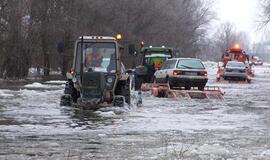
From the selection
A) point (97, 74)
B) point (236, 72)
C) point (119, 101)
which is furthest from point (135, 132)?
point (236, 72)

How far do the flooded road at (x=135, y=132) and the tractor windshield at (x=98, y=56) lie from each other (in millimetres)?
1567

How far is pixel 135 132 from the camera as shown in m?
13.0

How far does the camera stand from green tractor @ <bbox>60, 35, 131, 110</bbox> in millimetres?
18219

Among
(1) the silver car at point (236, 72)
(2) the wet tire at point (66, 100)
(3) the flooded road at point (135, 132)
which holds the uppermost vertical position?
(1) the silver car at point (236, 72)

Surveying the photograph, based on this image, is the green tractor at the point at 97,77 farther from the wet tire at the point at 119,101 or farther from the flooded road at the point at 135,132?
the flooded road at the point at 135,132

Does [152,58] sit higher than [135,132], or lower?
higher

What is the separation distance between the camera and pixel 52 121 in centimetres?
1502

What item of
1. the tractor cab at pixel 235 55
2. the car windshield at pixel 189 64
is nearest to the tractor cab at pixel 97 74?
the car windshield at pixel 189 64

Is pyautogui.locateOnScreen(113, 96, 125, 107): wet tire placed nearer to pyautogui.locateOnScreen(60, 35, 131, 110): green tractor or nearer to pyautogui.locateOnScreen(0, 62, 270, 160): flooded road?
pyautogui.locateOnScreen(60, 35, 131, 110): green tractor

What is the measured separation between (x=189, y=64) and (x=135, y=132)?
14.0 m

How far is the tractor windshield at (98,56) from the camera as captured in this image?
19.1 meters

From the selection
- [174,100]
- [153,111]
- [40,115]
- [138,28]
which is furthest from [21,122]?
[138,28]

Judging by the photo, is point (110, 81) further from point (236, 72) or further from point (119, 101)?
point (236, 72)

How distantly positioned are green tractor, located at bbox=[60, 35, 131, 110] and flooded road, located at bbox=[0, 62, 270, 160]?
48 cm
